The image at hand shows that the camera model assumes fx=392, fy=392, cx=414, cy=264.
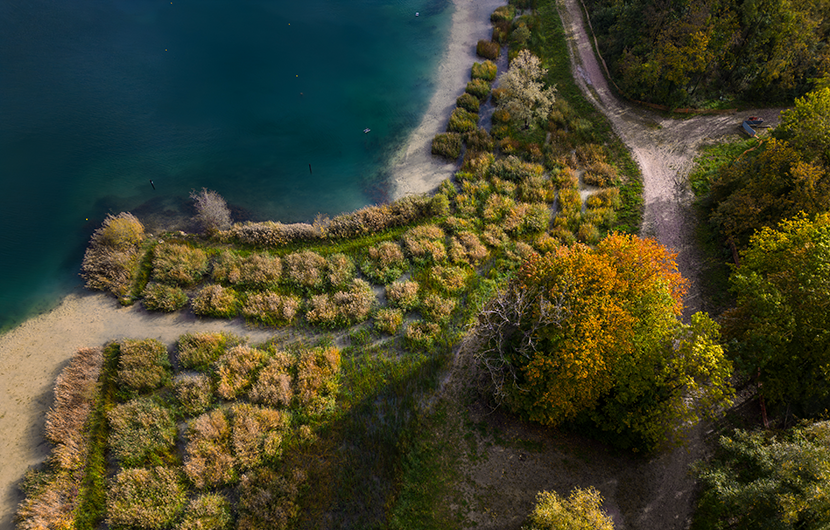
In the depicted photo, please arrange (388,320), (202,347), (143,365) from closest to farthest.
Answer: (143,365)
(202,347)
(388,320)

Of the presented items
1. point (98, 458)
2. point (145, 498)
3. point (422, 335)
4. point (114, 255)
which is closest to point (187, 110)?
point (114, 255)

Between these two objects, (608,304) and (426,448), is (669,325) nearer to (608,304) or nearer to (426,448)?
(608,304)

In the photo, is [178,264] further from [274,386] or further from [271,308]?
[274,386]

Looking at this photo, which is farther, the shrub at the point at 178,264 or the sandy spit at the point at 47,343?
the shrub at the point at 178,264

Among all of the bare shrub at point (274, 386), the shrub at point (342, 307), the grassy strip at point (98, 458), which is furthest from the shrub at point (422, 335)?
the grassy strip at point (98, 458)

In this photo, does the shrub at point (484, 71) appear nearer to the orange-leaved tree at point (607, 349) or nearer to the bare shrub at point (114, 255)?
the orange-leaved tree at point (607, 349)

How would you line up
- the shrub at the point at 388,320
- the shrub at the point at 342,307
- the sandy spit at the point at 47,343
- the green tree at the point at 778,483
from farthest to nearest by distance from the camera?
1. the shrub at the point at 342,307
2. the shrub at the point at 388,320
3. the sandy spit at the point at 47,343
4. the green tree at the point at 778,483
